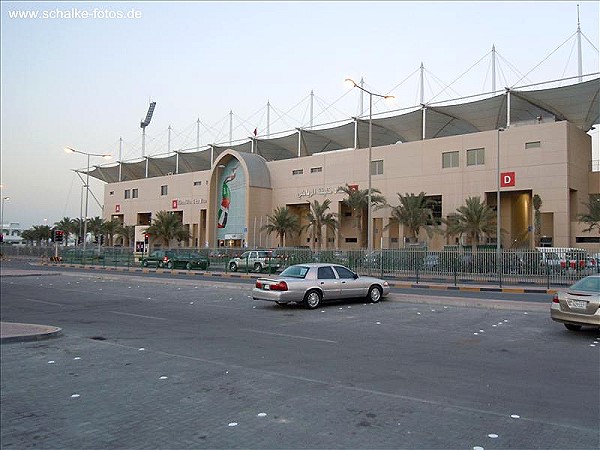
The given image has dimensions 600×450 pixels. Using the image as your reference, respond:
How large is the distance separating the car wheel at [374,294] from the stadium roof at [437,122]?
133ft

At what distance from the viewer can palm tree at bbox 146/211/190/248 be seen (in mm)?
69000

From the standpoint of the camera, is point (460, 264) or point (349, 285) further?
point (460, 264)

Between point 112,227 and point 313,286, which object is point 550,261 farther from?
point 112,227

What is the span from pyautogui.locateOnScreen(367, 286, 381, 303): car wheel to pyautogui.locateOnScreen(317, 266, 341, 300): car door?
1.45 metres

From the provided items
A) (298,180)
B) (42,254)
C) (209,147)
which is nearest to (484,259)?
(298,180)

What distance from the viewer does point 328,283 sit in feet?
54.6

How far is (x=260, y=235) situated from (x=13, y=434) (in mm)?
64666

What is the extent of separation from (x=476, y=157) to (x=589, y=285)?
42129mm

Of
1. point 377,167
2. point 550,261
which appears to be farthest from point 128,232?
→ point 550,261

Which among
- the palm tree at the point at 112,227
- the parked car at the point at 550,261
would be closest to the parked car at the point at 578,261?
the parked car at the point at 550,261

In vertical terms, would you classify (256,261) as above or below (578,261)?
below

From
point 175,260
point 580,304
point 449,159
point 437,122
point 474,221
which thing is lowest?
point 175,260

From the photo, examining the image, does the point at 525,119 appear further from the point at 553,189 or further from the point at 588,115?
the point at 553,189

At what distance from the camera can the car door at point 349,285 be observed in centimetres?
1700
